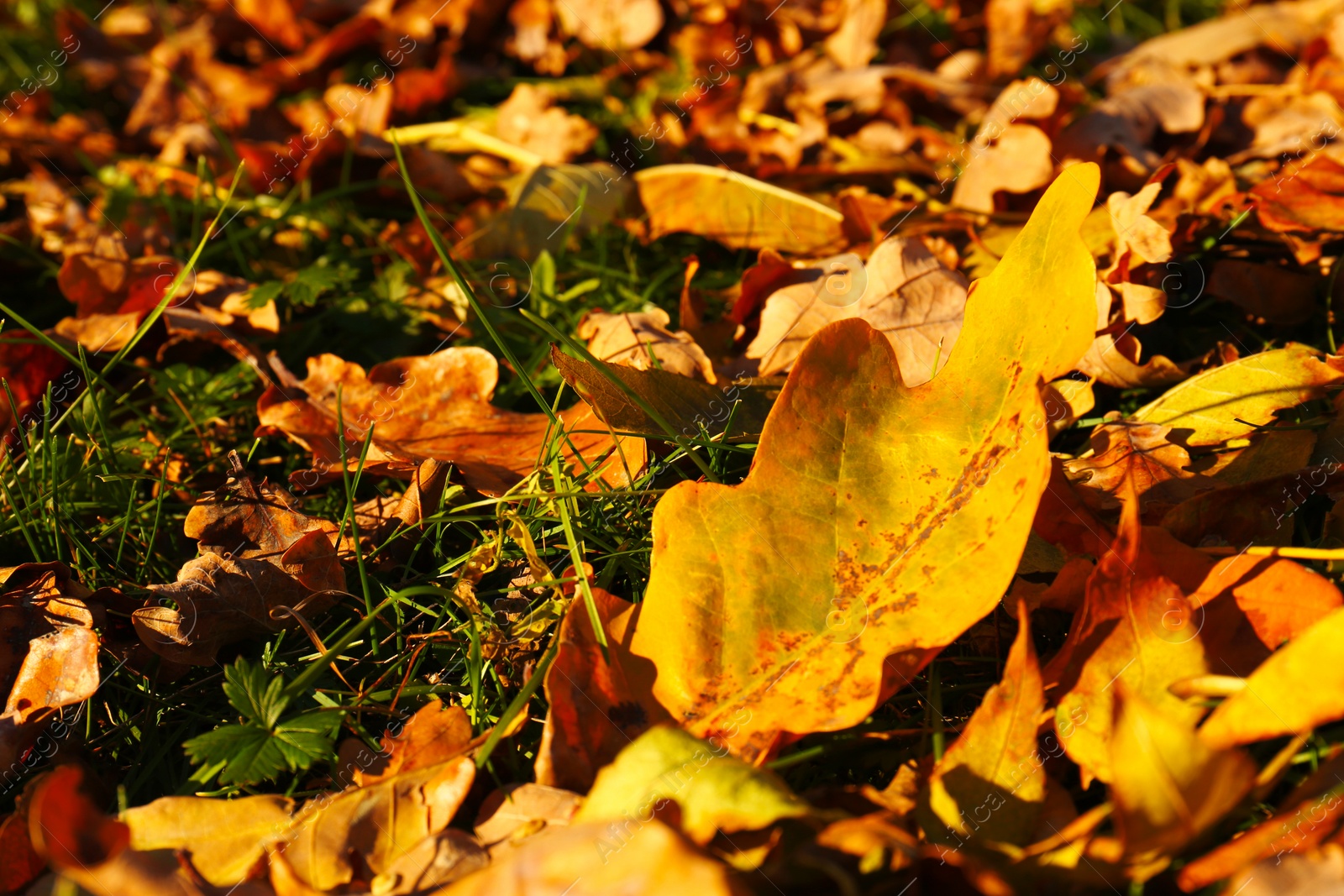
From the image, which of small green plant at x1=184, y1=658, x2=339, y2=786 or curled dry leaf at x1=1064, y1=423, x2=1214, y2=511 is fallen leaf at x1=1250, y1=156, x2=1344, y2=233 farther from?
small green plant at x1=184, y1=658, x2=339, y2=786

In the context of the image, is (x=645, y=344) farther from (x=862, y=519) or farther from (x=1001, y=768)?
(x=1001, y=768)

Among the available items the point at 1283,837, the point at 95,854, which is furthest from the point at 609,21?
the point at 1283,837

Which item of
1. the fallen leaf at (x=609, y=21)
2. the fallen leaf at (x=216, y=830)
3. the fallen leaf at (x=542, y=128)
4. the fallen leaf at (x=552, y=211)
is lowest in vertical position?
the fallen leaf at (x=216, y=830)

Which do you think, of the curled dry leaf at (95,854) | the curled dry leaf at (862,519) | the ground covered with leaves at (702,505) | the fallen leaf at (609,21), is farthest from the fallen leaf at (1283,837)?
the fallen leaf at (609,21)

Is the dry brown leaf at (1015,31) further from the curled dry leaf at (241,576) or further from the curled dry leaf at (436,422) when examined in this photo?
the curled dry leaf at (241,576)

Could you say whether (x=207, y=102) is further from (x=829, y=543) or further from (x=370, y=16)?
(x=829, y=543)

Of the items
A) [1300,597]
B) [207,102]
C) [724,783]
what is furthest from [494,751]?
[207,102]
